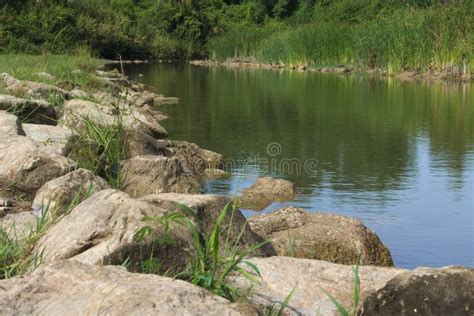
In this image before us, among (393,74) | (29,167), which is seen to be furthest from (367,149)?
(393,74)

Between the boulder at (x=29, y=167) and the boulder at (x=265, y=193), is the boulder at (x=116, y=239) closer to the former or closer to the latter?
the boulder at (x=29, y=167)

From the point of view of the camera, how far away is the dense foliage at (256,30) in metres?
27.0

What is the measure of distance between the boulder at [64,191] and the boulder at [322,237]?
1099 millimetres

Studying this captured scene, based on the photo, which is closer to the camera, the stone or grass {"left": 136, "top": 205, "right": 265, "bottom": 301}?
grass {"left": 136, "top": 205, "right": 265, "bottom": 301}

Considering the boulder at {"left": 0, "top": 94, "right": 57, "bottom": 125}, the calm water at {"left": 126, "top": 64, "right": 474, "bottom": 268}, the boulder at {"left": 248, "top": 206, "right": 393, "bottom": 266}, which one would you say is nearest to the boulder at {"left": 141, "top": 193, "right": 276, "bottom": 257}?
the boulder at {"left": 248, "top": 206, "right": 393, "bottom": 266}

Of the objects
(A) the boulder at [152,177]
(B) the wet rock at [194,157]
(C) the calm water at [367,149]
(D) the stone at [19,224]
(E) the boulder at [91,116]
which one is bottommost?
(C) the calm water at [367,149]

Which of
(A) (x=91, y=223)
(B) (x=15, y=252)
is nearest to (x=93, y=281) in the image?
(A) (x=91, y=223)

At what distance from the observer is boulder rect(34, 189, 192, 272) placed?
11.4 feet

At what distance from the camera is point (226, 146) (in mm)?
12297

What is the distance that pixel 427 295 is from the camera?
3176 millimetres

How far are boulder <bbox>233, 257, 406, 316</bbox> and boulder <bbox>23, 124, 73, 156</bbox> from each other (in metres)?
3.48

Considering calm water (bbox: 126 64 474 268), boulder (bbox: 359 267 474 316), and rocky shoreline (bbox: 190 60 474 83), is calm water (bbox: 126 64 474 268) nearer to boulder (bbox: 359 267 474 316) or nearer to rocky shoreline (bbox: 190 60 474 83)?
rocky shoreline (bbox: 190 60 474 83)

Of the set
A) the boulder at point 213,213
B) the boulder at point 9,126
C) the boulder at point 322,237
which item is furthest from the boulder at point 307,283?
the boulder at point 9,126

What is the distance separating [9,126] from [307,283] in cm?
379
